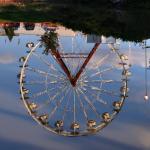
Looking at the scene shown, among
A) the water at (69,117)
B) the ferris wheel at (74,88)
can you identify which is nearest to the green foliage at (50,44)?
the ferris wheel at (74,88)

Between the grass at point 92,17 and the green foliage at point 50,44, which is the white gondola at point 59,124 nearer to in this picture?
the green foliage at point 50,44

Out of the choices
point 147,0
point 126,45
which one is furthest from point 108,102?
point 147,0

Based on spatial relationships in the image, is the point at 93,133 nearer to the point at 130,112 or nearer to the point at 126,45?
the point at 130,112

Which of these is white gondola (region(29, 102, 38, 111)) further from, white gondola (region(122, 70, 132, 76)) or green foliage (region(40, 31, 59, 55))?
green foliage (region(40, 31, 59, 55))

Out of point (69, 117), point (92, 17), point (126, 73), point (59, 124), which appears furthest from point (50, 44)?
point (59, 124)

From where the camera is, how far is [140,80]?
24.9m

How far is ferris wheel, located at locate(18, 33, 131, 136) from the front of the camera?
18.0 metres

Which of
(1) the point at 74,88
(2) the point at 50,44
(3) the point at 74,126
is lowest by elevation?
(3) the point at 74,126

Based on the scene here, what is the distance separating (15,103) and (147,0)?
43.1 metres

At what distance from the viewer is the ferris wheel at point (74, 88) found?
1797 centimetres

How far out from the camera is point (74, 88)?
25.9 meters

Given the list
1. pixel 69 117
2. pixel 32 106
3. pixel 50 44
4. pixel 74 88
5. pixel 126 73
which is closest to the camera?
pixel 69 117

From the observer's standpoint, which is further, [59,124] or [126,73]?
[126,73]

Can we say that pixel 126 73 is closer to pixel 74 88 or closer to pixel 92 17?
pixel 74 88
